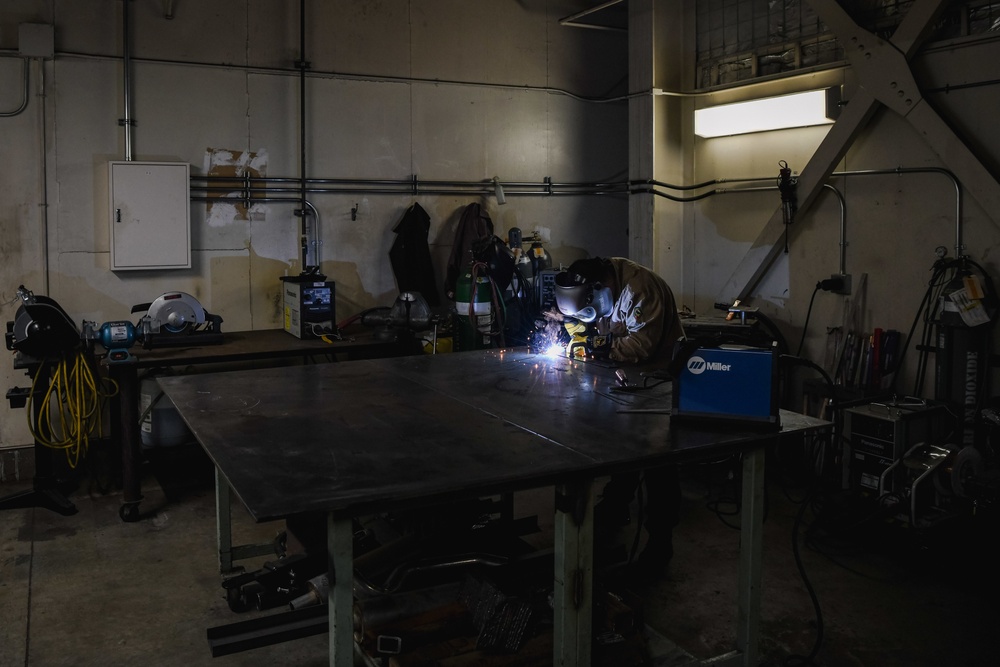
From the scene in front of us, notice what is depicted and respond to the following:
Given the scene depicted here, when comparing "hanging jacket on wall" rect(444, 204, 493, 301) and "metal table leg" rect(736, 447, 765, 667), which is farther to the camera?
"hanging jacket on wall" rect(444, 204, 493, 301)

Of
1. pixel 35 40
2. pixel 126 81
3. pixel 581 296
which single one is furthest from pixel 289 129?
pixel 581 296

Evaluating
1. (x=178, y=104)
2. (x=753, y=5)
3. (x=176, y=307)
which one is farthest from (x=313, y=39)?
(x=753, y=5)

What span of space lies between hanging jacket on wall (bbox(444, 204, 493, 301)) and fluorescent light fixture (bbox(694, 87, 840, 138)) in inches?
59.2

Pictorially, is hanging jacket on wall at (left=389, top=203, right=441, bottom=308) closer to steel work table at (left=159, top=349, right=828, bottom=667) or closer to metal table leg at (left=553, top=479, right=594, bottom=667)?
steel work table at (left=159, top=349, right=828, bottom=667)

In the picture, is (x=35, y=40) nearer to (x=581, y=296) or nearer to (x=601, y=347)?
(x=581, y=296)

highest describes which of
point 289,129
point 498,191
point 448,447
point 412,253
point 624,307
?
point 289,129

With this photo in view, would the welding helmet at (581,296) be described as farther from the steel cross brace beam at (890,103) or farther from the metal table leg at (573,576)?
the steel cross brace beam at (890,103)

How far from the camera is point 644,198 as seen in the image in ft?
18.3

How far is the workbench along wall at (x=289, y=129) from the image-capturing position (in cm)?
470

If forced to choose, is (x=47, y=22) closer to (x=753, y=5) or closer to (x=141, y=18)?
(x=141, y=18)

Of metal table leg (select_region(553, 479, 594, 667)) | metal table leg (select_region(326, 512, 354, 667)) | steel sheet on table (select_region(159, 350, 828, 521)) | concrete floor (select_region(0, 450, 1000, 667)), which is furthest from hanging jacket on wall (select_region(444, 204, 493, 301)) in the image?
metal table leg (select_region(326, 512, 354, 667))

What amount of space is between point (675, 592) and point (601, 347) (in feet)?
3.52

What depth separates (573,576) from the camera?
2.36m

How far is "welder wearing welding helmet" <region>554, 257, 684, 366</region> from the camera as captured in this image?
3.68 metres
